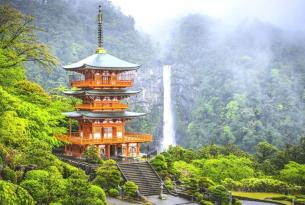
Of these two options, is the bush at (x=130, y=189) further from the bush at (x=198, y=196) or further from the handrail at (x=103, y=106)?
the handrail at (x=103, y=106)

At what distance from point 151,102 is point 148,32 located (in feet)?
149

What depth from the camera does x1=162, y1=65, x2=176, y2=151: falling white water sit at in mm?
81688

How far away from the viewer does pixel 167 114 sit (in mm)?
88500

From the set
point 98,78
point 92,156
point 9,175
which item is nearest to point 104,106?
point 98,78

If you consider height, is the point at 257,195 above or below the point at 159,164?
below

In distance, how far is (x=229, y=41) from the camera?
114 metres

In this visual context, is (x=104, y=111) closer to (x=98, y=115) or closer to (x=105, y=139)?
(x=98, y=115)

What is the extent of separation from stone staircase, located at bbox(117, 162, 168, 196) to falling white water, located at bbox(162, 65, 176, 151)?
46.3 meters

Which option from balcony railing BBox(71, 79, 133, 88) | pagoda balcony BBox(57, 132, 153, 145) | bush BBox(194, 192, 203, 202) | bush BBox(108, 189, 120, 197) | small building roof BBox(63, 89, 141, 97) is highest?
balcony railing BBox(71, 79, 133, 88)

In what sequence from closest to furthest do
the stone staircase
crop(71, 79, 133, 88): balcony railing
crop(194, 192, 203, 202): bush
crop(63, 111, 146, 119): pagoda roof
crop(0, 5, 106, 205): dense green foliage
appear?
crop(0, 5, 106, 205): dense green foliage < crop(194, 192, 203, 202): bush < the stone staircase < crop(63, 111, 146, 119): pagoda roof < crop(71, 79, 133, 88): balcony railing

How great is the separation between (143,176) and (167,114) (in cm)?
5875

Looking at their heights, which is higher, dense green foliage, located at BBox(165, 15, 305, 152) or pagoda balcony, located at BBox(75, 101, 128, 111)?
dense green foliage, located at BBox(165, 15, 305, 152)

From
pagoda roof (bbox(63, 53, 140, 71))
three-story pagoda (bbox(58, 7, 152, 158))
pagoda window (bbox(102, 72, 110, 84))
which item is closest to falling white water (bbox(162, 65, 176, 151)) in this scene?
three-story pagoda (bbox(58, 7, 152, 158))

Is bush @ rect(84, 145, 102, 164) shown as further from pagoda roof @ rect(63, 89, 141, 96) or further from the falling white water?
the falling white water
